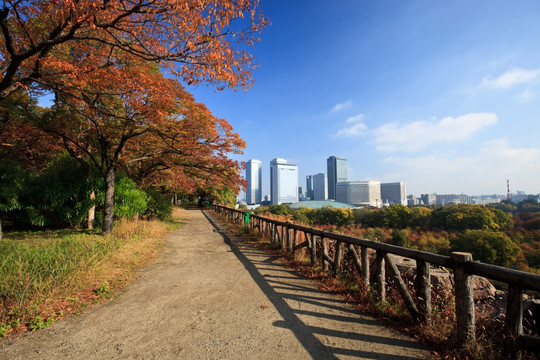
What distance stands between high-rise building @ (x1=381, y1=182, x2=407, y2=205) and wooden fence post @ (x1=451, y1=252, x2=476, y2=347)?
641 ft

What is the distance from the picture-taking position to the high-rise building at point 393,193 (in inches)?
6988

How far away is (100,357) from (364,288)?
406 cm

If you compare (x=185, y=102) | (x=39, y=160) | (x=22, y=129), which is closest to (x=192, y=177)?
(x=185, y=102)

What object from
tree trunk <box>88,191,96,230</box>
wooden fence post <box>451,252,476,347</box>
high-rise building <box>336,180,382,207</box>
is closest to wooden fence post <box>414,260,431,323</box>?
wooden fence post <box>451,252,476,347</box>

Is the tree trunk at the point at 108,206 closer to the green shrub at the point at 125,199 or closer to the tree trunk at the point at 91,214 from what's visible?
the green shrub at the point at 125,199

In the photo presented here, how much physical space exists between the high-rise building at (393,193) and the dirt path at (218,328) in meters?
195

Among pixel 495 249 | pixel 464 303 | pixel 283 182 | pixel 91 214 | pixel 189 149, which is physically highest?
pixel 283 182

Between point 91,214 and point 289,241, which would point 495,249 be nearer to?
point 289,241

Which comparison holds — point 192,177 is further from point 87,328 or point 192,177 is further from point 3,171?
point 87,328

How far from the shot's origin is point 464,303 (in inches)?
111

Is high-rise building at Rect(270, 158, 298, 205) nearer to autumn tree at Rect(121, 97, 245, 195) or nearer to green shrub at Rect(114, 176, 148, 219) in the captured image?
autumn tree at Rect(121, 97, 245, 195)

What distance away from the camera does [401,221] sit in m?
56.5

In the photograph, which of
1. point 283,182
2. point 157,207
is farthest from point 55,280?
point 283,182

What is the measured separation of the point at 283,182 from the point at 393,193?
282 feet
